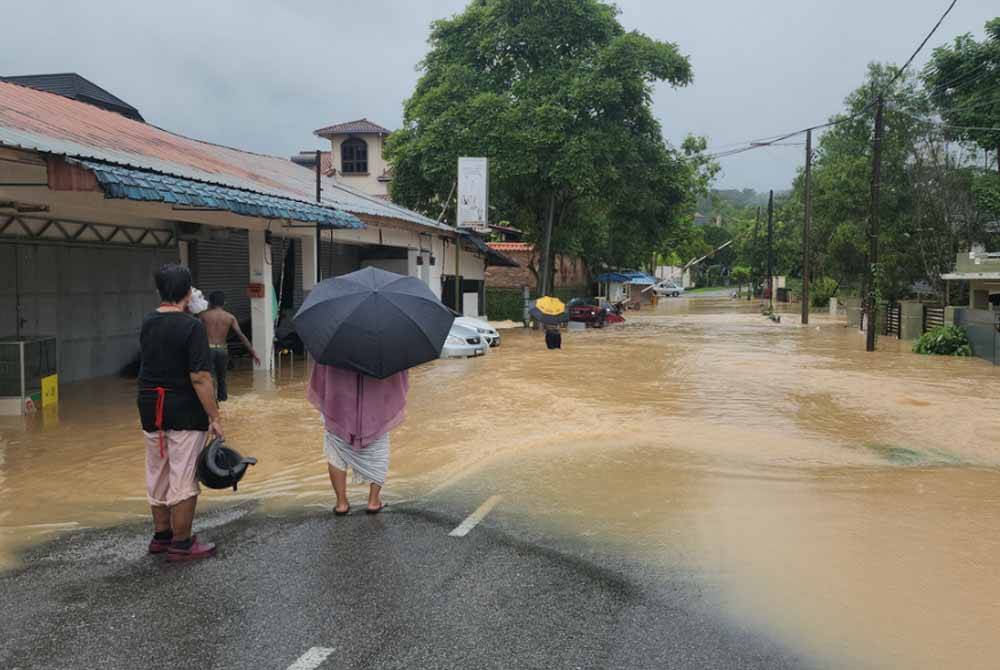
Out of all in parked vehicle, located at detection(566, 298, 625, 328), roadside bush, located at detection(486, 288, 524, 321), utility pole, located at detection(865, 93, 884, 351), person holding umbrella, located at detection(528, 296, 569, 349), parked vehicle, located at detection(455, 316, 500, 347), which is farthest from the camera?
roadside bush, located at detection(486, 288, 524, 321)

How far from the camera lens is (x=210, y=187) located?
11.4m

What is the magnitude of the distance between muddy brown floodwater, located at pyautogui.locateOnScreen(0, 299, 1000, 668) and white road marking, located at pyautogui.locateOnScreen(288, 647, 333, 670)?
224cm

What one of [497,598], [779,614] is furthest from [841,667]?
[497,598]

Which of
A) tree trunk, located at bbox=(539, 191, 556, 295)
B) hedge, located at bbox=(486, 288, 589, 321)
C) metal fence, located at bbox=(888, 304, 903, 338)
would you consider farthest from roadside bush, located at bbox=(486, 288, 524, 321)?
metal fence, located at bbox=(888, 304, 903, 338)

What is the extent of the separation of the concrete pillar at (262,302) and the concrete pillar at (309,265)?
1.69 m

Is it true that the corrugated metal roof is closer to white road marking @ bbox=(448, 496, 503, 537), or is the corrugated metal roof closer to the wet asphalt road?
the wet asphalt road

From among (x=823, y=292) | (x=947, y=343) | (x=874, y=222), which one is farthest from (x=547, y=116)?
(x=823, y=292)

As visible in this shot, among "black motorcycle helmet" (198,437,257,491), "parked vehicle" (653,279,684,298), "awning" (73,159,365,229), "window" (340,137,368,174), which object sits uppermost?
"window" (340,137,368,174)

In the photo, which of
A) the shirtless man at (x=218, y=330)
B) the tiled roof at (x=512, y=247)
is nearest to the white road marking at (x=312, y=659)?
the shirtless man at (x=218, y=330)

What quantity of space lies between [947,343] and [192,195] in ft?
63.6

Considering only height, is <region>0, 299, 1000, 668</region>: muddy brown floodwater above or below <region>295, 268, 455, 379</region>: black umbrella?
below

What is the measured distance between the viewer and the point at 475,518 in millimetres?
6312

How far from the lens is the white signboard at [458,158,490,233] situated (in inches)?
1075

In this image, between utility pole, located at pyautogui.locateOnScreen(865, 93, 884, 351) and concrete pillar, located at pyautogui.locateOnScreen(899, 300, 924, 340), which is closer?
utility pole, located at pyautogui.locateOnScreen(865, 93, 884, 351)
